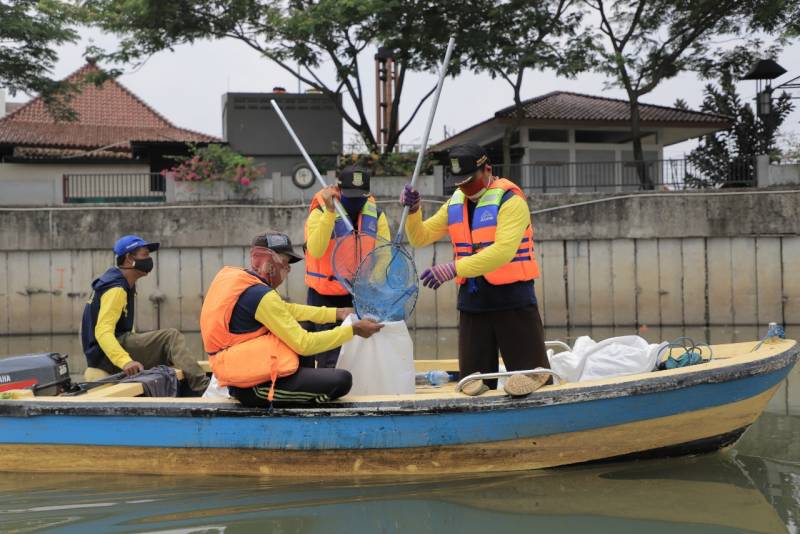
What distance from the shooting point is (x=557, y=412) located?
470 cm

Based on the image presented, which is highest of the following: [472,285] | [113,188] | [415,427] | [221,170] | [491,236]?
[221,170]

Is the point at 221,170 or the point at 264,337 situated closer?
the point at 264,337

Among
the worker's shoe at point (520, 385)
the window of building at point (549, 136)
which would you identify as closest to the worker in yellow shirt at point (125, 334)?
the worker's shoe at point (520, 385)

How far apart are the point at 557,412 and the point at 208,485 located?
214 centimetres

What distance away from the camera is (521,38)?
19750 mm

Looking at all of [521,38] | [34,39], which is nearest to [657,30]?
[521,38]

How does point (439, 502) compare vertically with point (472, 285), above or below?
below

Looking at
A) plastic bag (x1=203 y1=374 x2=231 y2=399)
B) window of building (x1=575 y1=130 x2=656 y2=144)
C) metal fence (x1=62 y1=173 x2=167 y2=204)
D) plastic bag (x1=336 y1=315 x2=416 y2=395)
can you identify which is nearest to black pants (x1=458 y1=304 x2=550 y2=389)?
plastic bag (x1=336 y1=315 x2=416 y2=395)

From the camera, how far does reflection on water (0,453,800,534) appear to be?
4227 mm

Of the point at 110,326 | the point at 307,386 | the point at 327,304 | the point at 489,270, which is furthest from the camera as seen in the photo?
the point at 110,326

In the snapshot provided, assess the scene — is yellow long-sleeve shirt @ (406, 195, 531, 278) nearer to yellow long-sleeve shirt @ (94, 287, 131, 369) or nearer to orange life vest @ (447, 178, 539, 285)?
orange life vest @ (447, 178, 539, 285)

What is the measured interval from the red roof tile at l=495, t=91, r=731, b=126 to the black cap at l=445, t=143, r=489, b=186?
17.7m

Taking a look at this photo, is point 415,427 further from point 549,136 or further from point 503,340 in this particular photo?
point 549,136

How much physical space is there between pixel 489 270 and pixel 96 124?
961 inches
